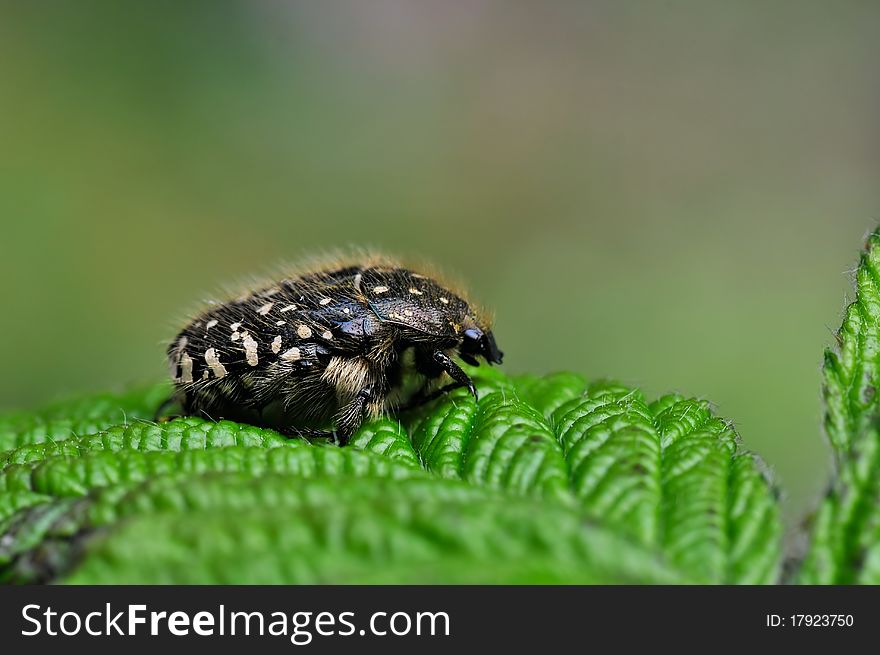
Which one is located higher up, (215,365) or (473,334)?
(473,334)

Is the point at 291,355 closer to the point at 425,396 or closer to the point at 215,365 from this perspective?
the point at 215,365

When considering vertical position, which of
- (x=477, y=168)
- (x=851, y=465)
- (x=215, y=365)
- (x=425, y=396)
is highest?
(x=477, y=168)

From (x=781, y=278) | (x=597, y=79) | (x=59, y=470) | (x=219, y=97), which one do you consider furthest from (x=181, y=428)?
(x=597, y=79)

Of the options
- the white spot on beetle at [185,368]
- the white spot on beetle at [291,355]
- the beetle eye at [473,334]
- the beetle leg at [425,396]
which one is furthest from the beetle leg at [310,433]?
the beetle eye at [473,334]

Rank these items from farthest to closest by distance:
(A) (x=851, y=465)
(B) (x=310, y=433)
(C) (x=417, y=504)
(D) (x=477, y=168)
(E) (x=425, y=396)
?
(D) (x=477, y=168), (E) (x=425, y=396), (B) (x=310, y=433), (A) (x=851, y=465), (C) (x=417, y=504)

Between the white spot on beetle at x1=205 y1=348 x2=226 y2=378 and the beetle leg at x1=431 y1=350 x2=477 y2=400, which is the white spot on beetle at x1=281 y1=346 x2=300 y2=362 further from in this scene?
the beetle leg at x1=431 y1=350 x2=477 y2=400

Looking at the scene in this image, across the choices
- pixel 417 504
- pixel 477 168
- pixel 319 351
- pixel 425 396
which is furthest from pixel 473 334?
pixel 477 168

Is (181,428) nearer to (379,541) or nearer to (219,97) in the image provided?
(379,541)
